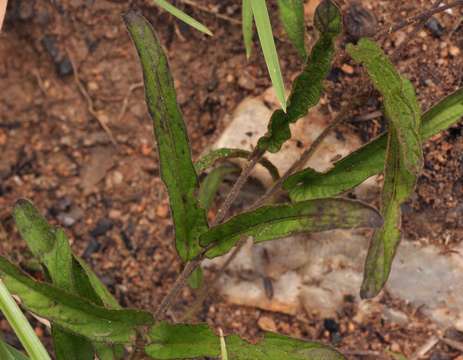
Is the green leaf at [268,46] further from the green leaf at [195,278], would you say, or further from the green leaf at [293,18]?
the green leaf at [195,278]

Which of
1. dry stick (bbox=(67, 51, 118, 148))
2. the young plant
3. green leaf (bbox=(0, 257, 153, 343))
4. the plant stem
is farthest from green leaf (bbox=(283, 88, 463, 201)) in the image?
dry stick (bbox=(67, 51, 118, 148))

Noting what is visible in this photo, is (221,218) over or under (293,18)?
under

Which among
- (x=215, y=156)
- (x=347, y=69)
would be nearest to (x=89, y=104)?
(x=215, y=156)

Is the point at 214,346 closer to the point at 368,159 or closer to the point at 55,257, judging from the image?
the point at 55,257

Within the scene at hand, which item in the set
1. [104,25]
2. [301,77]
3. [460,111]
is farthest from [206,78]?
[460,111]

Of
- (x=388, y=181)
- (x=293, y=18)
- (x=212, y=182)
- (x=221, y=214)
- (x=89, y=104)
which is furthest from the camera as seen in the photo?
(x=89, y=104)

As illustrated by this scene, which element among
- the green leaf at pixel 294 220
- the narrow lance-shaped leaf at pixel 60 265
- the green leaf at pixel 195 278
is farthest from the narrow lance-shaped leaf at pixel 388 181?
the narrow lance-shaped leaf at pixel 60 265

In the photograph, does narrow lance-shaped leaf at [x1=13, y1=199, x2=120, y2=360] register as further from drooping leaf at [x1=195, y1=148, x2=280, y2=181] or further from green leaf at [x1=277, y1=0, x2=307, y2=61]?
green leaf at [x1=277, y1=0, x2=307, y2=61]
